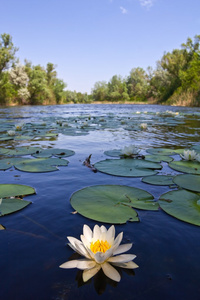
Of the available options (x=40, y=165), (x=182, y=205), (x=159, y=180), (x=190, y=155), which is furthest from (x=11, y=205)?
(x=190, y=155)

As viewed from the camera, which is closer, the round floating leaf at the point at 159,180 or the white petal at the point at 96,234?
the white petal at the point at 96,234

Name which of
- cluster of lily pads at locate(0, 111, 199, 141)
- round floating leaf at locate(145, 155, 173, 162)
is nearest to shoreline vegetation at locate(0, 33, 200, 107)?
cluster of lily pads at locate(0, 111, 199, 141)

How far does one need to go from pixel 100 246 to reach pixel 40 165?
1.84 metres

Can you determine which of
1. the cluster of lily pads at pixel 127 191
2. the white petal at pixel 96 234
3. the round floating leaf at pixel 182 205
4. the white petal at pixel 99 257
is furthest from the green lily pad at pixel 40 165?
the white petal at pixel 99 257

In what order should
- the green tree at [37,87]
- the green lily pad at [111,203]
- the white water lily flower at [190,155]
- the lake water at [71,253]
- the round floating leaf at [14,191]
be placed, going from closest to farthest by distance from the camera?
1. the lake water at [71,253]
2. the green lily pad at [111,203]
3. the round floating leaf at [14,191]
4. the white water lily flower at [190,155]
5. the green tree at [37,87]

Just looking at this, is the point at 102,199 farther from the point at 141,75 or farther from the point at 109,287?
the point at 141,75

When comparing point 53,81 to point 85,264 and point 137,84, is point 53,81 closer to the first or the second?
point 137,84

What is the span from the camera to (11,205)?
162 centimetres

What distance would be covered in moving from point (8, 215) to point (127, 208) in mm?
865

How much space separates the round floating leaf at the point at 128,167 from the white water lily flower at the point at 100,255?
1381mm

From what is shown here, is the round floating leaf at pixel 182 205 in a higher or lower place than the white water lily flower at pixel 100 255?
lower

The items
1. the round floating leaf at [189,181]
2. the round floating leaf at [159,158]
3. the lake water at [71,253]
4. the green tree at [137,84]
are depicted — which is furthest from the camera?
the green tree at [137,84]

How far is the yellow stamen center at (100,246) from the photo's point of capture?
1018mm

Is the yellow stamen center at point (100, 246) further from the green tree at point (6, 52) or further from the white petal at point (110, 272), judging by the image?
the green tree at point (6, 52)
